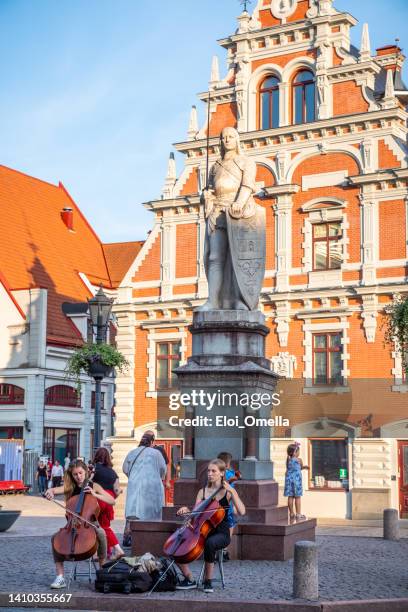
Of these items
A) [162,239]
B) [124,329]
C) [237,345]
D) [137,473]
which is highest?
[162,239]

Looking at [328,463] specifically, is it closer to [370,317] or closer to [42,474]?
[370,317]

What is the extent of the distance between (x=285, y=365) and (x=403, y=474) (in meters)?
4.82

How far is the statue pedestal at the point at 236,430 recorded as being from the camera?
481 inches

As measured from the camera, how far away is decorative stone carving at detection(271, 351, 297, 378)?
2922 cm

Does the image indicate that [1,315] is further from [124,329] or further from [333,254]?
[333,254]

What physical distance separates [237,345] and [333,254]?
16462mm

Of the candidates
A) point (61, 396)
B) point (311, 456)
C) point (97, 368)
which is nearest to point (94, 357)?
point (97, 368)

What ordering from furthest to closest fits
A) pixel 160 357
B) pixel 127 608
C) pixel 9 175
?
1. pixel 9 175
2. pixel 160 357
3. pixel 127 608

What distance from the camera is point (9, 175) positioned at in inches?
1865

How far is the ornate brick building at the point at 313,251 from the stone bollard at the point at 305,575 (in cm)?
1797

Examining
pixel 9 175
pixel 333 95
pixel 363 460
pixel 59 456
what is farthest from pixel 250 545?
pixel 9 175

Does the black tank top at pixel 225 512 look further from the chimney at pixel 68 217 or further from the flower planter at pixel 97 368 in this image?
the chimney at pixel 68 217

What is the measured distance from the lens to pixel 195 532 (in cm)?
995

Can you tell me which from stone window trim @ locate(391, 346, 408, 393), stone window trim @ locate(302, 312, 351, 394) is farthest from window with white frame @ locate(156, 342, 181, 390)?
stone window trim @ locate(391, 346, 408, 393)
